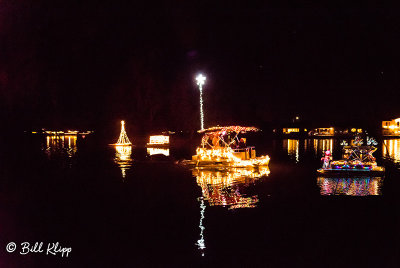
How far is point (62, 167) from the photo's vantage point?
78.8 feet

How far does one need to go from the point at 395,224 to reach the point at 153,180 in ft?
37.2

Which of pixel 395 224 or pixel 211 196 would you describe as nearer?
pixel 395 224

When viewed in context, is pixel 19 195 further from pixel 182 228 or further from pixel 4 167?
pixel 4 167

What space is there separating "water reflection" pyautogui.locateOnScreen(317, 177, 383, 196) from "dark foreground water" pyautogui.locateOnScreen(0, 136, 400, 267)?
48 millimetres

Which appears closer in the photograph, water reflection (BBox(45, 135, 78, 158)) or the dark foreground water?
the dark foreground water

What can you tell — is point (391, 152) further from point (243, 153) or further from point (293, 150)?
point (243, 153)

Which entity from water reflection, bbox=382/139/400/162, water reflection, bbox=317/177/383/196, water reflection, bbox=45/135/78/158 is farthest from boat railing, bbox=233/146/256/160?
water reflection, bbox=45/135/78/158

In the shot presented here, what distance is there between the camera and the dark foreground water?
324 inches

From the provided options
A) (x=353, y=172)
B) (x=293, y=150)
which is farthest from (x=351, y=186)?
(x=293, y=150)

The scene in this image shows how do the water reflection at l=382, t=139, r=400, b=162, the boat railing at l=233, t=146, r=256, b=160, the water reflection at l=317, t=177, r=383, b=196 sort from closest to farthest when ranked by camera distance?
the water reflection at l=317, t=177, r=383, b=196, the boat railing at l=233, t=146, r=256, b=160, the water reflection at l=382, t=139, r=400, b=162

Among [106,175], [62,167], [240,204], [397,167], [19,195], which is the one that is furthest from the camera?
[62,167]

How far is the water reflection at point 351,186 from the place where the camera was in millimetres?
14442

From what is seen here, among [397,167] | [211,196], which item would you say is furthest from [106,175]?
[397,167]

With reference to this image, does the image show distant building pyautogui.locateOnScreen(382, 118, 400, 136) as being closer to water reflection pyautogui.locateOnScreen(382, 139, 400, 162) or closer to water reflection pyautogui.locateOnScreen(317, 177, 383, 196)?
water reflection pyautogui.locateOnScreen(382, 139, 400, 162)
